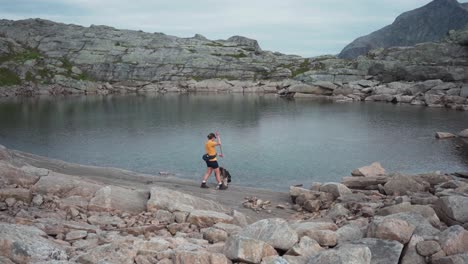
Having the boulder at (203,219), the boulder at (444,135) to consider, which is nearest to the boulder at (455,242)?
the boulder at (203,219)

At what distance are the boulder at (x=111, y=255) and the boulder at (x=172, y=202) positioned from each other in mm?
6433

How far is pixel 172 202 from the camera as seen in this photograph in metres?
19.6

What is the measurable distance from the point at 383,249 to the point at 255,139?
39.8 metres

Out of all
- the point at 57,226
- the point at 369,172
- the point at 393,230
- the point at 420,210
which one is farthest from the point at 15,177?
the point at 369,172

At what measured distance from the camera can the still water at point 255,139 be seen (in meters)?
38.7

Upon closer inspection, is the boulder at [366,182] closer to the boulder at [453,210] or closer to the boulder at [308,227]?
the boulder at [453,210]

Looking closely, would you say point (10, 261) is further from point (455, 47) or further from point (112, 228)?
point (455, 47)

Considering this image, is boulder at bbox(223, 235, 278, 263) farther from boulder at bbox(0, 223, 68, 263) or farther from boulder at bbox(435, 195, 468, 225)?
boulder at bbox(435, 195, 468, 225)

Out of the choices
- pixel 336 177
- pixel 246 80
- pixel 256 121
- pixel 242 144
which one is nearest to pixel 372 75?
pixel 246 80

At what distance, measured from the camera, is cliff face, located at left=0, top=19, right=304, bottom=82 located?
154 metres

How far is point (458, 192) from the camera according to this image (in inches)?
848

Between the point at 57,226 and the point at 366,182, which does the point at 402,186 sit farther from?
the point at 57,226

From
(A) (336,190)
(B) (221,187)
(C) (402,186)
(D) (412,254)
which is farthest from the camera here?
(B) (221,187)

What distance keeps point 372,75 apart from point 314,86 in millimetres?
17613
